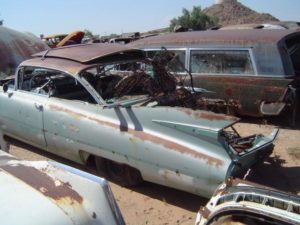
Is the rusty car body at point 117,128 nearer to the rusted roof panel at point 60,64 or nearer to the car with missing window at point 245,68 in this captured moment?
the rusted roof panel at point 60,64

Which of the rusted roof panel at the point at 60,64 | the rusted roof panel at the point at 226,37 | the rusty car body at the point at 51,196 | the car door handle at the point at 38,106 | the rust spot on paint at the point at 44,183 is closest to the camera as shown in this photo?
the rusty car body at the point at 51,196

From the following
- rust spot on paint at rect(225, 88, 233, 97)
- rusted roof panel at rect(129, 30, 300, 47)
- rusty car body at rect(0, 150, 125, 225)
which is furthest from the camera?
rust spot on paint at rect(225, 88, 233, 97)

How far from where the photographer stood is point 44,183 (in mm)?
2518

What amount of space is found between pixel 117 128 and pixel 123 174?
1.96ft

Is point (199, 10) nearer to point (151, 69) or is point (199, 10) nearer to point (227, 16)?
point (227, 16)

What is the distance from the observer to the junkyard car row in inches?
156

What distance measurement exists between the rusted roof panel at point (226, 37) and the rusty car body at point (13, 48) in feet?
9.82

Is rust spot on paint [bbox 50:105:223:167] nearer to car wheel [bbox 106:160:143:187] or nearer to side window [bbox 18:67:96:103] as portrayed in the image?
car wheel [bbox 106:160:143:187]

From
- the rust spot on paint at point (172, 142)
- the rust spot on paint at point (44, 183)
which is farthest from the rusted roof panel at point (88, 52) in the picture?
the rust spot on paint at point (44, 183)

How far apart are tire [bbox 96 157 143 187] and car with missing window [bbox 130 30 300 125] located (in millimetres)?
2270

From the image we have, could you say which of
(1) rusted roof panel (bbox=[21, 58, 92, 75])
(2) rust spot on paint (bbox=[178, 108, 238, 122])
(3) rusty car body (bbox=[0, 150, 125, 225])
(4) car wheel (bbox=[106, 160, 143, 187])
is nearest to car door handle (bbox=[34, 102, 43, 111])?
(1) rusted roof panel (bbox=[21, 58, 92, 75])

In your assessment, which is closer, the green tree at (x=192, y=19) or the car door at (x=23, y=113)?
the car door at (x=23, y=113)

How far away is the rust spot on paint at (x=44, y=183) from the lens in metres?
2.39

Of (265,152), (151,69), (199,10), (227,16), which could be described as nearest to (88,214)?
(265,152)
